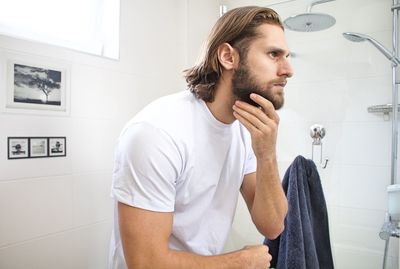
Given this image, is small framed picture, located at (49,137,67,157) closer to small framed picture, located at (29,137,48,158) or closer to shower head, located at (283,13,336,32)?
small framed picture, located at (29,137,48,158)

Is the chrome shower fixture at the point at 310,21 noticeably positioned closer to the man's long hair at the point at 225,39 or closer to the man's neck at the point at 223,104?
the man's long hair at the point at 225,39

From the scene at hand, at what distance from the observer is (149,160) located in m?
0.72

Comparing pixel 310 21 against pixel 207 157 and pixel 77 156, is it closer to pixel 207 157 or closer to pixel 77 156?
pixel 207 157

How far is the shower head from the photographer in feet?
4.20

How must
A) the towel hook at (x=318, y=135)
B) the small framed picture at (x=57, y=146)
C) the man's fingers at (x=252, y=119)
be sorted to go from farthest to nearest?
the towel hook at (x=318, y=135) < the small framed picture at (x=57, y=146) < the man's fingers at (x=252, y=119)

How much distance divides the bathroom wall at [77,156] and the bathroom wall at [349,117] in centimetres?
71

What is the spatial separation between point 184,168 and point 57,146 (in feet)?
1.89

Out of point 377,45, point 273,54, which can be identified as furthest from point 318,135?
point 273,54

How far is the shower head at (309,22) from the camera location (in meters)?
1.28

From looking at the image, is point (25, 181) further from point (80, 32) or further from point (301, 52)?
point (301, 52)

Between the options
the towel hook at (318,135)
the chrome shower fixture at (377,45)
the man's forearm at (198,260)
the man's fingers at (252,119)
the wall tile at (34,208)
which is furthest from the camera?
the towel hook at (318,135)

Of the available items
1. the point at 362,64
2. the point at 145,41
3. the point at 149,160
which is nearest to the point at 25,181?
the point at 149,160

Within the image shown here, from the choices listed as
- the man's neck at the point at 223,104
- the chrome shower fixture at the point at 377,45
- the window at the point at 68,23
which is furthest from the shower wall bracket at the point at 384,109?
the window at the point at 68,23

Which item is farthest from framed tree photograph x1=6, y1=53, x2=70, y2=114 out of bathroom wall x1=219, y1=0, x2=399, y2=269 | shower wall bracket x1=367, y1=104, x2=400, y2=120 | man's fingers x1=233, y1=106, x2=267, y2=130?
shower wall bracket x1=367, y1=104, x2=400, y2=120
